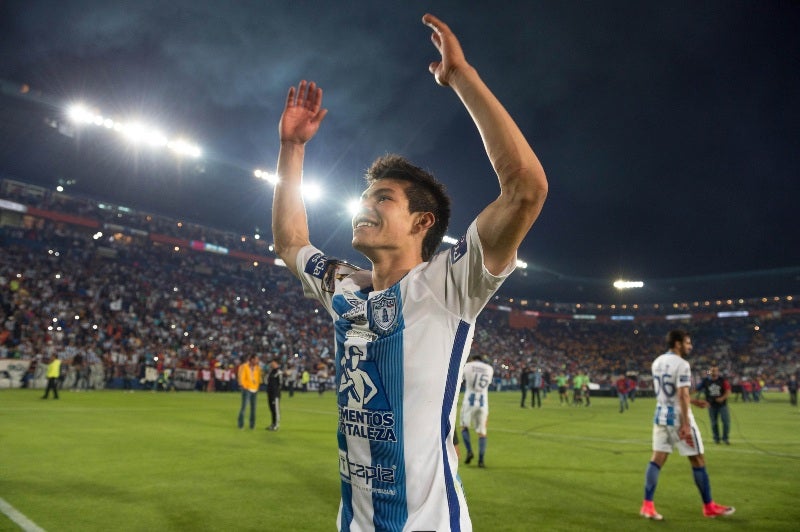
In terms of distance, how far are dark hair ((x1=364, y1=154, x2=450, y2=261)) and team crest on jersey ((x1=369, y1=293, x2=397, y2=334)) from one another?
44 centimetres

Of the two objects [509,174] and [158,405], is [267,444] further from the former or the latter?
[509,174]

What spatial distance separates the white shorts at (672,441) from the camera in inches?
311

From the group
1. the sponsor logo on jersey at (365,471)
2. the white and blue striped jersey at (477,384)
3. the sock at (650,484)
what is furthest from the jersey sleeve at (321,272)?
the white and blue striped jersey at (477,384)

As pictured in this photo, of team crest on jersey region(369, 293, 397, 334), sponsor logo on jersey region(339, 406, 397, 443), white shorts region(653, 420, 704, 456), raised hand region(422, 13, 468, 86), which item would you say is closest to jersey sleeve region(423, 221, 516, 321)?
team crest on jersey region(369, 293, 397, 334)

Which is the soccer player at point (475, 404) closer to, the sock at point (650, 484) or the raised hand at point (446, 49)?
the sock at point (650, 484)

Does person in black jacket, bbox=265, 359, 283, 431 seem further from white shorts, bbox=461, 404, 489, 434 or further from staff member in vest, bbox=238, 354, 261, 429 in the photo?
white shorts, bbox=461, 404, 489, 434

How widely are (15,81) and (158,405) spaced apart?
61.0 feet

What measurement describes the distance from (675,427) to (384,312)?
7.70 metres

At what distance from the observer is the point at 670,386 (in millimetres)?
8445

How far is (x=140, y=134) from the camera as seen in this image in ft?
104

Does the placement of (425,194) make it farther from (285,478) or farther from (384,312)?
(285,478)

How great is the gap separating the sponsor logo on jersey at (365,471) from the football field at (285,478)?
192 inches

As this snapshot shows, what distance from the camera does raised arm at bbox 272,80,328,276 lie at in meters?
3.09

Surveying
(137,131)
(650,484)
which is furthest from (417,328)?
(137,131)
